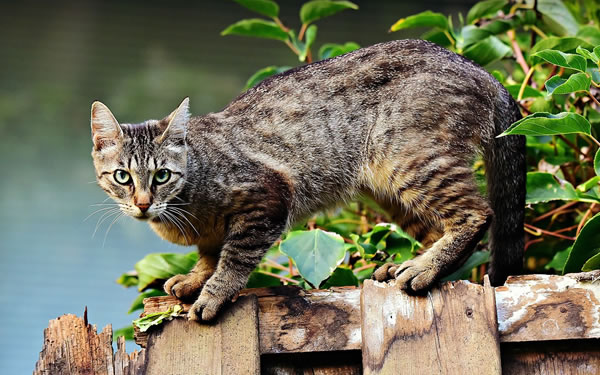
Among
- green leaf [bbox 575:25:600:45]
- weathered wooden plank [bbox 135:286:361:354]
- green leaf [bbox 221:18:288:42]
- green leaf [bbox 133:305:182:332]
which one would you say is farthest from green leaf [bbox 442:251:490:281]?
green leaf [bbox 221:18:288:42]

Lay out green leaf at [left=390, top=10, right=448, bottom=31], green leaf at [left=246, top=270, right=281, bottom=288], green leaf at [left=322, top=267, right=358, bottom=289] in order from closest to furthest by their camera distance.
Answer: green leaf at [left=322, top=267, right=358, bottom=289] < green leaf at [left=246, top=270, right=281, bottom=288] < green leaf at [left=390, top=10, right=448, bottom=31]

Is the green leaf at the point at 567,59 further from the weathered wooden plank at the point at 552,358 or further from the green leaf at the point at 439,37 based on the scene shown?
the green leaf at the point at 439,37

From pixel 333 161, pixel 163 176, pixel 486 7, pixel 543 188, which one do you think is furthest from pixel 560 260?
pixel 163 176

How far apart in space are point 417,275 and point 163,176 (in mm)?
953

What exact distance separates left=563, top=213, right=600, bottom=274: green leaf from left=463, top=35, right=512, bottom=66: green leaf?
121 centimetres

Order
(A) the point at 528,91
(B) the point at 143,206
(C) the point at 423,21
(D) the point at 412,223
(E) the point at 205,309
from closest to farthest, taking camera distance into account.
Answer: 1. (E) the point at 205,309
2. (B) the point at 143,206
3. (D) the point at 412,223
4. (A) the point at 528,91
5. (C) the point at 423,21

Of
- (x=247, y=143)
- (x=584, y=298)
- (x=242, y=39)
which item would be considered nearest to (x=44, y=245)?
(x=242, y=39)

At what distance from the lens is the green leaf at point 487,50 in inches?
131

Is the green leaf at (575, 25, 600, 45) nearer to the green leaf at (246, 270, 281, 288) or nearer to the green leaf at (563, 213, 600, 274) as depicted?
the green leaf at (563, 213, 600, 274)

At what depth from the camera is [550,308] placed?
2160mm

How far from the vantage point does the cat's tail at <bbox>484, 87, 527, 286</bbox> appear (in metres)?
2.72

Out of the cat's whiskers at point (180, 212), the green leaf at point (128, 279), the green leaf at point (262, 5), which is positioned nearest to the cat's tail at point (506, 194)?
the cat's whiskers at point (180, 212)

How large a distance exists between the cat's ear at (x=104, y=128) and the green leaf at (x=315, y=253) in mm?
739

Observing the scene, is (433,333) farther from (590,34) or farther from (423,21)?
(590,34)
